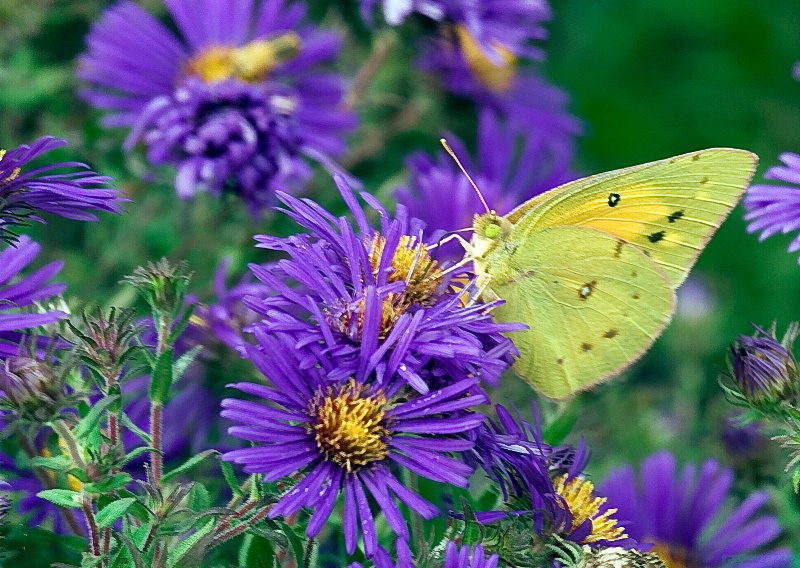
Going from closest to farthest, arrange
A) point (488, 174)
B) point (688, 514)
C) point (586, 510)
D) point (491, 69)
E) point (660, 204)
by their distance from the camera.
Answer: point (586, 510), point (660, 204), point (688, 514), point (488, 174), point (491, 69)

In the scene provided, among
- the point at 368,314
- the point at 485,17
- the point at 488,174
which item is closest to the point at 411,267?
the point at 368,314

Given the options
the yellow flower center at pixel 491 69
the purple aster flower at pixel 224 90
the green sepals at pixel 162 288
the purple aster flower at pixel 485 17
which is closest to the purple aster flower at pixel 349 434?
the green sepals at pixel 162 288

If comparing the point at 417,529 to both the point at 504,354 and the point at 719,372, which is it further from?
the point at 719,372

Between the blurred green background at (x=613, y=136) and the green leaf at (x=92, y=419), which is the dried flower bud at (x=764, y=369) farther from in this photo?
the green leaf at (x=92, y=419)

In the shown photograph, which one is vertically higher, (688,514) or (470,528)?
(470,528)

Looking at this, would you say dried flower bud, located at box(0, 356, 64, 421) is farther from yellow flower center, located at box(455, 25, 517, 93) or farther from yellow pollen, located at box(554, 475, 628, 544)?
yellow flower center, located at box(455, 25, 517, 93)

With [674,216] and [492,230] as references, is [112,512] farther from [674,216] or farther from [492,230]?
[674,216]

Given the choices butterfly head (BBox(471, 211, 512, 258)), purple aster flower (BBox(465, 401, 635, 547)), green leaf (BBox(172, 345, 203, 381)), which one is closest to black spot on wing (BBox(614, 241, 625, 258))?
butterfly head (BBox(471, 211, 512, 258))
